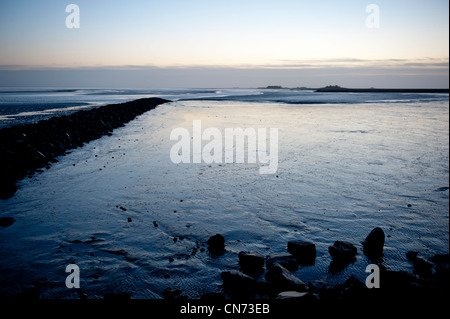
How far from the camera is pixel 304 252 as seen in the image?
512 centimetres

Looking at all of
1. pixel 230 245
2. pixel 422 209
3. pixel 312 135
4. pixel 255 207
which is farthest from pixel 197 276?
pixel 312 135

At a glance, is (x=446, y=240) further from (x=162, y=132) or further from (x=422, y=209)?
(x=162, y=132)

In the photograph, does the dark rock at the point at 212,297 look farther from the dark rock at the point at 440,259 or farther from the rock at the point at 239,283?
the dark rock at the point at 440,259

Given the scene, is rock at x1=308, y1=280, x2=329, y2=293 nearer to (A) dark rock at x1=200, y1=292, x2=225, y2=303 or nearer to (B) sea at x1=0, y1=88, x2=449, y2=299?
(B) sea at x1=0, y1=88, x2=449, y2=299

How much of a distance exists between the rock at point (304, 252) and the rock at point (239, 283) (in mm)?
1163

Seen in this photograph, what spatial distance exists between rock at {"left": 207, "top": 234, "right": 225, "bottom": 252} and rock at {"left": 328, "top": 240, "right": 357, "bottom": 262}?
6.20 feet

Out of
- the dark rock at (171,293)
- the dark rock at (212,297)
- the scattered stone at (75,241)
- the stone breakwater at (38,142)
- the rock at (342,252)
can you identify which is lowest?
the dark rock at (171,293)

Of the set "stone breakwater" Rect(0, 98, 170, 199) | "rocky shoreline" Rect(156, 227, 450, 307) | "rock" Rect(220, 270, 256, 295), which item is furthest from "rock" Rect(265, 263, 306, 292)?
"stone breakwater" Rect(0, 98, 170, 199)

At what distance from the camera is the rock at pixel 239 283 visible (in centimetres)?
421

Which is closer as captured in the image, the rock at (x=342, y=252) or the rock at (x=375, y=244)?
the rock at (x=342, y=252)

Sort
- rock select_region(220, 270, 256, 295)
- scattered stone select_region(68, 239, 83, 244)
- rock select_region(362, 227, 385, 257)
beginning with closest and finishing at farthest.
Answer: rock select_region(220, 270, 256, 295)
rock select_region(362, 227, 385, 257)
scattered stone select_region(68, 239, 83, 244)

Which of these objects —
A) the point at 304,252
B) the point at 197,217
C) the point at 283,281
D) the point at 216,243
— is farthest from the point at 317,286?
the point at 197,217

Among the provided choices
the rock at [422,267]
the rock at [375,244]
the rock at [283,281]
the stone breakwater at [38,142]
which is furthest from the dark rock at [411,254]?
the stone breakwater at [38,142]

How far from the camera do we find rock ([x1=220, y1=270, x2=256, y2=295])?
13.8 ft
